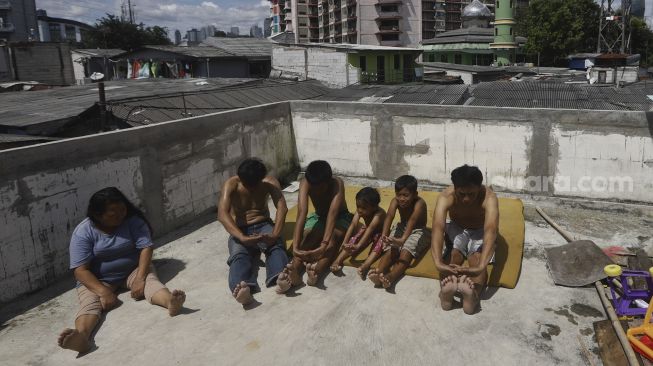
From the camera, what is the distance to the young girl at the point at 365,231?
5086 mm

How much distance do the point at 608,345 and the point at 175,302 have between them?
11.6ft

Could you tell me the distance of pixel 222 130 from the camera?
7379mm

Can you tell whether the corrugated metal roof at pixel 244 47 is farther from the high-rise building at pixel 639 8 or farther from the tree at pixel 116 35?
the high-rise building at pixel 639 8

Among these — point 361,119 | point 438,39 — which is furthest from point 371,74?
point 438,39

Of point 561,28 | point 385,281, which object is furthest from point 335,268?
point 561,28

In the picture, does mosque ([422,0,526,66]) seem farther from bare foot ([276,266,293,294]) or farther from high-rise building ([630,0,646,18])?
bare foot ([276,266,293,294])

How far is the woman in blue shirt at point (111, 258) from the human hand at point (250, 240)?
0.87 meters

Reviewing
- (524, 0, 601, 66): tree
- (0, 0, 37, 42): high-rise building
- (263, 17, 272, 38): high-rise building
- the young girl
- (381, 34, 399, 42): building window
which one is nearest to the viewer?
the young girl

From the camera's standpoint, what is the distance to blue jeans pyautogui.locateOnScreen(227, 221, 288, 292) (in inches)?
187

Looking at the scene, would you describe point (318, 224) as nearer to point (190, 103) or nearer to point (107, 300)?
point (107, 300)

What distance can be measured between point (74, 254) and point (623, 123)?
6.84m

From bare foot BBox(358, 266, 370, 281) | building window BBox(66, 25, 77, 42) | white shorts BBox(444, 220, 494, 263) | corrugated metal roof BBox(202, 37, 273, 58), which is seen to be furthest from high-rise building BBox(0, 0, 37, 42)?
white shorts BBox(444, 220, 494, 263)

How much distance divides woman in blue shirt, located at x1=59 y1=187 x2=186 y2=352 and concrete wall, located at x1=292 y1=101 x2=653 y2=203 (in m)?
4.42

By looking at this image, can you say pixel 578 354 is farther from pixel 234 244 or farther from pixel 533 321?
pixel 234 244
